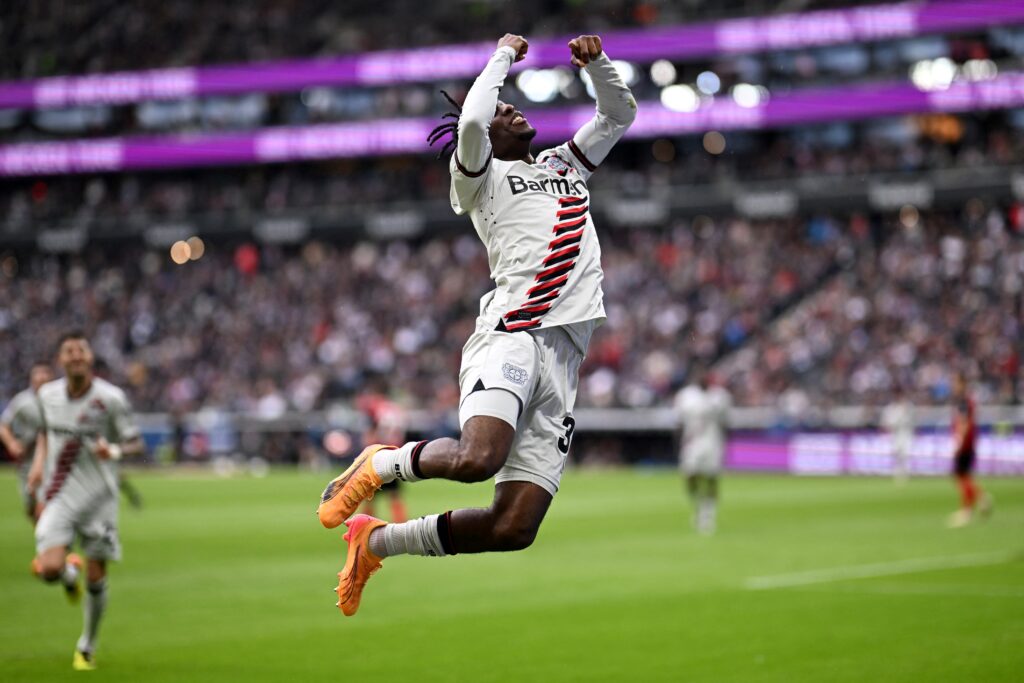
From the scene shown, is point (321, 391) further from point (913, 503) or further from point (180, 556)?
point (180, 556)

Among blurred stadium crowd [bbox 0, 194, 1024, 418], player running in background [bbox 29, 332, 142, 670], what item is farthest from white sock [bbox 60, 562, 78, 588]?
blurred stadium crowd [bbox 0, 194, 1024, 418]

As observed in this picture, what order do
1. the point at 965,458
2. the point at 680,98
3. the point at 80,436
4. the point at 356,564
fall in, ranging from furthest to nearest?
the point at 680,98 → the point at 965,458 → the point at 80,436 → the point at 356,564

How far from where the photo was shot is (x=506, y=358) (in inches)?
288

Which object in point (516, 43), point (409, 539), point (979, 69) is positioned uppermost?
point (979, 69)

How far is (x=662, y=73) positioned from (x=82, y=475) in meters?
40.1

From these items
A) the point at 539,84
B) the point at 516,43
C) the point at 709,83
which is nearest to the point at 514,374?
the point at 516,43

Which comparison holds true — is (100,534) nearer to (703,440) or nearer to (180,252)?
(703,440)

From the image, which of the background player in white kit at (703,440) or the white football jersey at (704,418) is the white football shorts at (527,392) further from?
the white football jersey at (704,418)

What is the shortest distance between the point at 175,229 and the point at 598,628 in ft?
151

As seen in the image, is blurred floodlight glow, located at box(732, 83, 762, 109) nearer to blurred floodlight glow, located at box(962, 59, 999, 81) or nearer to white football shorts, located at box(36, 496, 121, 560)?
blurred floodlight glow, located at box(962, 59, 999, 81)

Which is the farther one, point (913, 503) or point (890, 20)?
point (890, 20)

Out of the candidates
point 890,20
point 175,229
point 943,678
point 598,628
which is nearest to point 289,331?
point 175,229

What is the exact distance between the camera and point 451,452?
23.6 feet

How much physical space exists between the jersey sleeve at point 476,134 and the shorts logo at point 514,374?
105 centimetres
